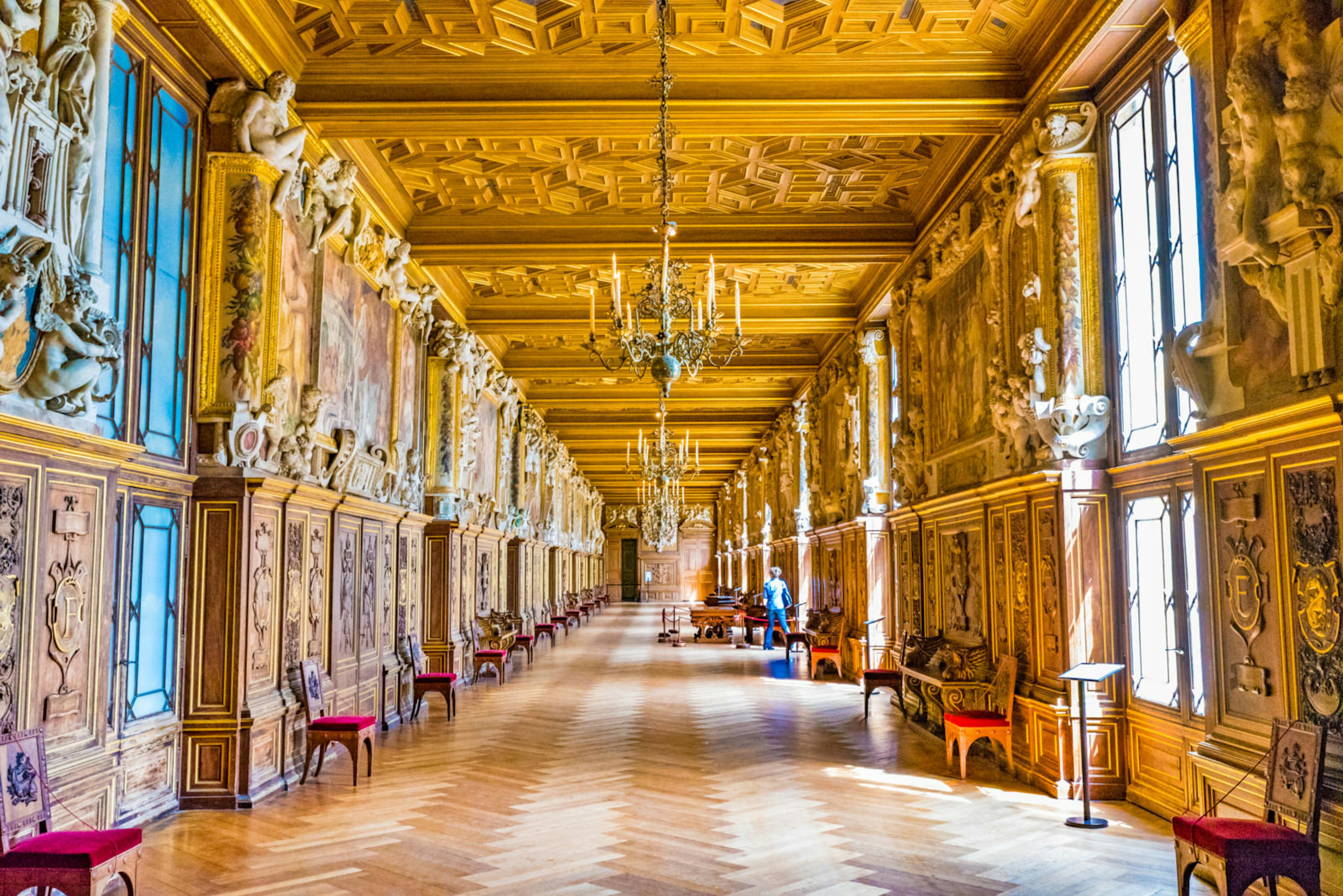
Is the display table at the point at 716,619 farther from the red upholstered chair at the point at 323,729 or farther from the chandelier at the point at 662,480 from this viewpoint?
the red upholstered chair at the point at 323,729

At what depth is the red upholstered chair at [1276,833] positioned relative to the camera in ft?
13.1

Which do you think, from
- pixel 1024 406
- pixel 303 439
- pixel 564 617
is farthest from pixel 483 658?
pixel 564 617

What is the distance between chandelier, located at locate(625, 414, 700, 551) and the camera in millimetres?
20188

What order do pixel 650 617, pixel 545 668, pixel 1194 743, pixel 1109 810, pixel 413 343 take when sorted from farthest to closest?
1. pixel 650 617
2. pixel 545 668
3. pixel 413 343
4. pixel 1109 810
5. pixel 1194 743

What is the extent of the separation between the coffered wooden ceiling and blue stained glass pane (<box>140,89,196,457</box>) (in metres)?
0.89

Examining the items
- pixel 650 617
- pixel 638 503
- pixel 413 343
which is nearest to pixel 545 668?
pixel 413 343

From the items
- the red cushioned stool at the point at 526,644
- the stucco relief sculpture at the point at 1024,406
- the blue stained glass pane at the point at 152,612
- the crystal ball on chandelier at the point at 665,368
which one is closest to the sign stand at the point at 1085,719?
the stucco relief sculpture at the point at 1024,406

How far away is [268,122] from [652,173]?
4.05 m

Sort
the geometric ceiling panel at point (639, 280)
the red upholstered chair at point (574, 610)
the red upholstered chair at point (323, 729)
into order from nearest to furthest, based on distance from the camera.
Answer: the red upholstered chair at point (323, 729), the geometric ceiling panel at point (639, 280), the red upholstered chair at point (574, 610)

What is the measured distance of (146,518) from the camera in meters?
6.25

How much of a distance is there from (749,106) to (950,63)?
1.68m

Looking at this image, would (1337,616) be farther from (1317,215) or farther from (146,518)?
(146,518)

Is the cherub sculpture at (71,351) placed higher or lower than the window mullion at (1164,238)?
lower

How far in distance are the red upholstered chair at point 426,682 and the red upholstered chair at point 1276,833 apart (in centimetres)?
819
